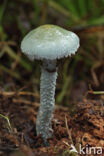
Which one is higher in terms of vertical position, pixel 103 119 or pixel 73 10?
pixel 73 10

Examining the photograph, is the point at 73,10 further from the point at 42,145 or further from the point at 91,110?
the point at 42,145

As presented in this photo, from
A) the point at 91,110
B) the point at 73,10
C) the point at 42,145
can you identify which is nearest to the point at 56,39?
the point at 91,110

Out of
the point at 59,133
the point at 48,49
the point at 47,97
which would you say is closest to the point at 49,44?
the point at 48,49

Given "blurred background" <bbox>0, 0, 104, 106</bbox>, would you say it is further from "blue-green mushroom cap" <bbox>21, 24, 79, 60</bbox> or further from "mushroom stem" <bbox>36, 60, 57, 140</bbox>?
"blue-green mushroom cap" <bbox>21, 24, 79, 60</bbox>

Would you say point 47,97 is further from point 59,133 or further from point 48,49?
point 48,49

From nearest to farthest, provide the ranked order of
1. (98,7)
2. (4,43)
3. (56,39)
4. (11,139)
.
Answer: (56,39)
(11,139)
(4,43)
(98,7)

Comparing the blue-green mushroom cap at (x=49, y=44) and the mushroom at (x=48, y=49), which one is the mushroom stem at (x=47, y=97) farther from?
the blue-green mushroom cap at (x=49, y=44)

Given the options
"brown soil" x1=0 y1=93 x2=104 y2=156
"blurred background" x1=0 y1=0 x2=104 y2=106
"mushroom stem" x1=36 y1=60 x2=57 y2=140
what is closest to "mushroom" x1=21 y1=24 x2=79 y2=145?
"mushroom stem" x1=36 y1=60 x2=57 y2=140
